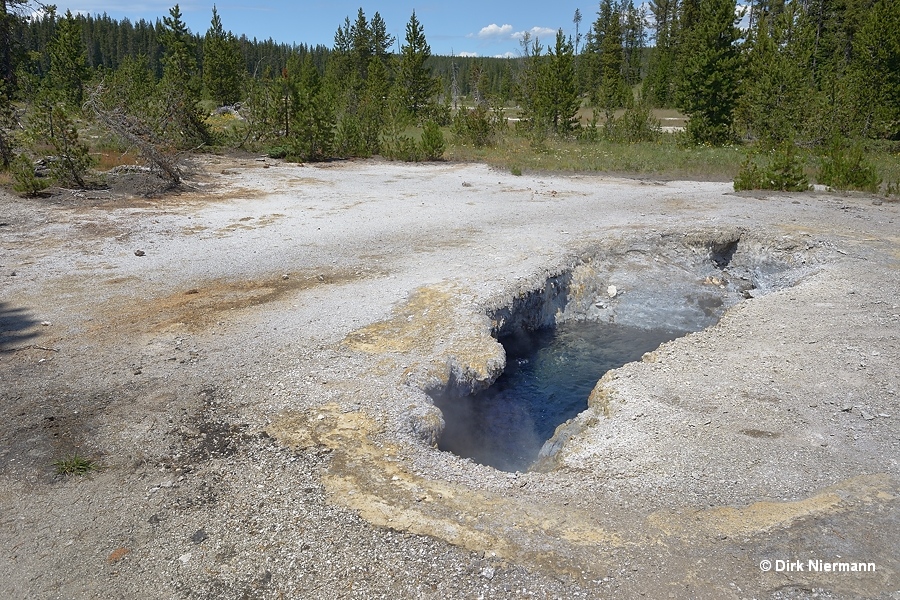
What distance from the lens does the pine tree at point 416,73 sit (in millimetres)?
36062

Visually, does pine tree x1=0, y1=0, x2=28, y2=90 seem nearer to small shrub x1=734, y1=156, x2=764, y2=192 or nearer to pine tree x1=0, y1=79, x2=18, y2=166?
pine tree x1=0, y1=79, x2=18, y2=166

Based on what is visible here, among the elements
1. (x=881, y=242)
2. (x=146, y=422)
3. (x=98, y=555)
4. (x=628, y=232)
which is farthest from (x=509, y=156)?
(x=98, y=555)

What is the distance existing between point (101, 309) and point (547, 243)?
21.6ft

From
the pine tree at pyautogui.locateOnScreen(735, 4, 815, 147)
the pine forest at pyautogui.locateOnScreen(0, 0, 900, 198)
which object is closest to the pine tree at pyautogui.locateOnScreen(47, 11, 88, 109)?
the pine forest at pyautogui.locateOnScreen(0, 0, 900, 198)

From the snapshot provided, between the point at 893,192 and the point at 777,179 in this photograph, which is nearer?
A: the point at 893,192

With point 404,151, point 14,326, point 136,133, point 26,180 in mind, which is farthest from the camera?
point 404,151

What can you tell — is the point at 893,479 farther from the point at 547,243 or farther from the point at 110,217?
the point at 110,217

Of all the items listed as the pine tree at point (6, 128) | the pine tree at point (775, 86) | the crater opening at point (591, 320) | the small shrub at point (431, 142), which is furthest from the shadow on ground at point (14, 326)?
the pine tree at point (775, 86)

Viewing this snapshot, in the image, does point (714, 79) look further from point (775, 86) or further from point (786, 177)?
point (786, 177)

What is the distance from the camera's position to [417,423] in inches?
187

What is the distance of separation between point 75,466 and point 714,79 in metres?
27.0

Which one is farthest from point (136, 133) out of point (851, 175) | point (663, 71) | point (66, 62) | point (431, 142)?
point (663, 71)

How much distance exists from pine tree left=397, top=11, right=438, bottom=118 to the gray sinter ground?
2890cm

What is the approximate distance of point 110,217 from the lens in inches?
466
